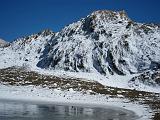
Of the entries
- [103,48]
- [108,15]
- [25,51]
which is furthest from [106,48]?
[25,51]

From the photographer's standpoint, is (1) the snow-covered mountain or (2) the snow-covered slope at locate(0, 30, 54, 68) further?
(2) the snow-covered slope at locate(0, 30, 54, 68)

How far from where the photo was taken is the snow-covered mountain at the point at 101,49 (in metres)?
101

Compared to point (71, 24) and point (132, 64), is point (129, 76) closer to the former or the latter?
point (132, 64)

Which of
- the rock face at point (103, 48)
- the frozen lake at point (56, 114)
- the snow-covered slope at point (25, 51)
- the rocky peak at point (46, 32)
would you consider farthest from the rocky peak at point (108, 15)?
the frozen lake at point (56, 114)

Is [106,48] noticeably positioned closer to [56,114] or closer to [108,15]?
[108,15]

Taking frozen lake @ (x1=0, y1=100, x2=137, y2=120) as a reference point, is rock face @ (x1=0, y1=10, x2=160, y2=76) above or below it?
above

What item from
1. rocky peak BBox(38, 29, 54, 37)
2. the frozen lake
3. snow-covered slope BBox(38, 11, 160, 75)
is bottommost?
the frozen lake

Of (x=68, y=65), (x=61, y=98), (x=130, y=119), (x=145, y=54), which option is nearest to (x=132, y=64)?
(x=145, y=54)

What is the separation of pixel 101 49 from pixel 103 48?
80 cm

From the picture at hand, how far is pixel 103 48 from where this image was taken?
107 metres

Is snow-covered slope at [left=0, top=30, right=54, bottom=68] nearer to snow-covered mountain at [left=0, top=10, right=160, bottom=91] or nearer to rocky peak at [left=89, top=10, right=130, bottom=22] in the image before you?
snow-covered mountain at [left=0, top=10, right=160, bottom=91]

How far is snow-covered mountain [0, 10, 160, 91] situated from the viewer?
101 m

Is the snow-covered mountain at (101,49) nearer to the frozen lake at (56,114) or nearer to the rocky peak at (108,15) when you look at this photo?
the rocky peak at (108,15)

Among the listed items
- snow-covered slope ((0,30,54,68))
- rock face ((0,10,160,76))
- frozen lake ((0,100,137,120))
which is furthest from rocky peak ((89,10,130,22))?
frozen lake ((0,100,137,120))
